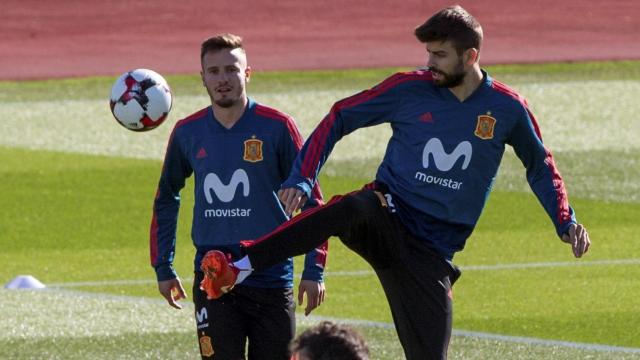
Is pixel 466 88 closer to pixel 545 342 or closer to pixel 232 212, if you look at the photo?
pixel 232 212

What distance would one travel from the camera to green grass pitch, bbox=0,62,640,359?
12188 mm

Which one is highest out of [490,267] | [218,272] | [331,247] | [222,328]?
[218,272]

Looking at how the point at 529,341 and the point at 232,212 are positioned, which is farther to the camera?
the point at 529,341

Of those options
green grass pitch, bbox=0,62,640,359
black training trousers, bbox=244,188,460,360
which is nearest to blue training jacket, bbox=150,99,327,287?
black training trousers, bbox=244,188,460,360

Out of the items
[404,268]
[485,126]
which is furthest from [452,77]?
[404,268]

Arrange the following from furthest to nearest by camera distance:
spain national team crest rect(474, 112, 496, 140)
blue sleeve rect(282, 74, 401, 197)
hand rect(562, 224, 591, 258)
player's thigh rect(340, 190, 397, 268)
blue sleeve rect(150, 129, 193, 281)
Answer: blue sleeve rect(150, 129, 193, 281), spain national team crest rect(474, 112, 496, 140), blue sleeve rect(282, 74, 401, 197), hand rect(562, 224, 591, 258), player's thigh rect(340, 190, 397, 268)

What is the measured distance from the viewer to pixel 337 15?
37781 millimetres

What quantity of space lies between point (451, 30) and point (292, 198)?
1.15 metres

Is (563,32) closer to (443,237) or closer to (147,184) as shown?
(147,184)

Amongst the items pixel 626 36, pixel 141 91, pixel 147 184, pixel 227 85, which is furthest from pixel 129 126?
pixel 626 36

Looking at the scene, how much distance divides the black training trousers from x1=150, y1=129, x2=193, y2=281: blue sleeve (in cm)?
121

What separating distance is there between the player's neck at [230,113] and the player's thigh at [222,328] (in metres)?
0.90

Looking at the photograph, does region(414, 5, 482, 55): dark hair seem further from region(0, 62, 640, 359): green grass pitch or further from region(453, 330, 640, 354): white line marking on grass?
region(453, 330, 640, 354): white line marking on grass

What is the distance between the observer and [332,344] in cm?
546
